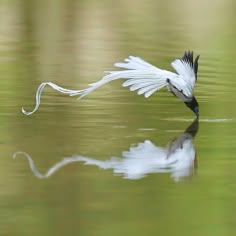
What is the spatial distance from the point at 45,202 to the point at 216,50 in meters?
6.35

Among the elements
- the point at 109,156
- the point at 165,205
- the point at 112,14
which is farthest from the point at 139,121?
the point at 112,14

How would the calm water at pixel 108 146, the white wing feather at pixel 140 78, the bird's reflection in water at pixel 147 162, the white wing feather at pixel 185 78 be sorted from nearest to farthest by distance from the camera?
1. the calm water at pixel 108 146
2. the bird's reflection in water at pixel 147 162
3. the white wing feather at pixel 140 78
4. the white wing feather at pixel 185 78

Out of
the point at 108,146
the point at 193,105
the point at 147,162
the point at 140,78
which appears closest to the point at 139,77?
the point at 140,78

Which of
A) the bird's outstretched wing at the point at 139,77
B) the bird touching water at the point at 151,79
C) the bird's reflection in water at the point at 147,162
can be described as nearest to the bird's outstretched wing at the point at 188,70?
the bird touching water at the point at 151,79

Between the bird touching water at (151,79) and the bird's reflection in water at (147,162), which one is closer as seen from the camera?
the bird's reflection in water at (147,162)

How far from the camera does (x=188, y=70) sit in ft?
22.3

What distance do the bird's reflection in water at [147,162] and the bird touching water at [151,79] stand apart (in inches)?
20.4

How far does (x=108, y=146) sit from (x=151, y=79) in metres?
0.76

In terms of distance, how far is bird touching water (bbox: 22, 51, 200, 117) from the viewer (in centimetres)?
646

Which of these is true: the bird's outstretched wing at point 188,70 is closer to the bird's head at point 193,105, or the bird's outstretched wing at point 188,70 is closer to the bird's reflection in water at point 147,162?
the bird's head at point 193,105

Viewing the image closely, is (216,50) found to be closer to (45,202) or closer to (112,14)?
(112,14)

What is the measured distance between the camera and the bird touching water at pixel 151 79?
21.2 feet

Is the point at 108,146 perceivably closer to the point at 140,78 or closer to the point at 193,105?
the point at 140,78

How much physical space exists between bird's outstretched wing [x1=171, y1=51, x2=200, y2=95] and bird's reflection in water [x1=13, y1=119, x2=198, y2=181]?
2.33 feet
